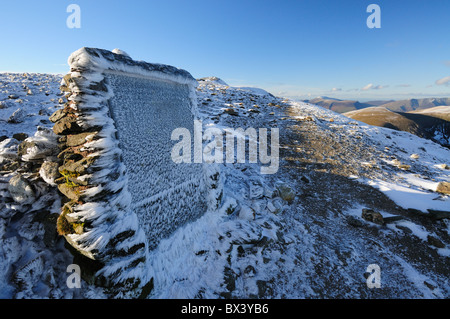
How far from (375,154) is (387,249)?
34.8 ft

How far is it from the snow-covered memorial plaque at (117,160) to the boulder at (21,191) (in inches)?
31.4

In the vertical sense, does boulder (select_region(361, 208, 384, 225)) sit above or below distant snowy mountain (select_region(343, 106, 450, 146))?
below

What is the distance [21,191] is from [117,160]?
2.13m

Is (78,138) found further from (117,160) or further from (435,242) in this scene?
(435,242)

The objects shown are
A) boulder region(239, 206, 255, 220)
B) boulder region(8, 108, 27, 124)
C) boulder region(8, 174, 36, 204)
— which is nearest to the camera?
boulder region(8, 174, 36, 204)

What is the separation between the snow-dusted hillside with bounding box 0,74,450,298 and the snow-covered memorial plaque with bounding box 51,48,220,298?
542 millimetres

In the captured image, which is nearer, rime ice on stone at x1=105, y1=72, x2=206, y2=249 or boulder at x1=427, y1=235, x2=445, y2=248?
rime ice on stone at x1=105, y1=72, x2=206, y2=249

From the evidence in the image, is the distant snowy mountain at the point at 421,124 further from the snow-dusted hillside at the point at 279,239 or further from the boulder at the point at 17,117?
the boulder at the point at 17,117

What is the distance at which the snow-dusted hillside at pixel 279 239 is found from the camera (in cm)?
340

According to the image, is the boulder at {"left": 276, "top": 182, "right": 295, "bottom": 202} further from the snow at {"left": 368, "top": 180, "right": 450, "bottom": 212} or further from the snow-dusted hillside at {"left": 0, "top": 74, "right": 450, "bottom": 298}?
the snow at {"left": 368, "top": 180, "right": 450, "bottom": 212}

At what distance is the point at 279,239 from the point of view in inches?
235

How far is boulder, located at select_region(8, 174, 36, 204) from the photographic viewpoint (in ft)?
12.1

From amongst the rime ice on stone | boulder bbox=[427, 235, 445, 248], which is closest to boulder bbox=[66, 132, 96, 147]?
the rime ice on stone

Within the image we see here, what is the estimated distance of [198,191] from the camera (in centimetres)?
593
